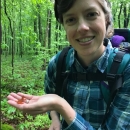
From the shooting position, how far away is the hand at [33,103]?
103 cm

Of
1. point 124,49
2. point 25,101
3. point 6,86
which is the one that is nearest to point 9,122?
point 6,86

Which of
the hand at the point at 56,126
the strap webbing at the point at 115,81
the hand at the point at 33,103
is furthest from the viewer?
the hand at the point at 56,126

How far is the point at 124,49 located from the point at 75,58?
1.22 ft

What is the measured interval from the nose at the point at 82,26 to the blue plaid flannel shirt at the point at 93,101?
256 mm

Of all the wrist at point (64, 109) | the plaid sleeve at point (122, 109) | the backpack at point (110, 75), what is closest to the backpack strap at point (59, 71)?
the backpack at point (110, 75)

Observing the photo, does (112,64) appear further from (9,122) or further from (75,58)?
(9,122)

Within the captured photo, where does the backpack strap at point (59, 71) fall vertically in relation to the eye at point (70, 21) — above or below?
below

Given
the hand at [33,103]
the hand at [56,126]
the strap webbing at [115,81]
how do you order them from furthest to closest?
the hand at [56,126], the strap webbing at [115,81], the hand at [33,103]

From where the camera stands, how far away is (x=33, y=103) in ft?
3.38

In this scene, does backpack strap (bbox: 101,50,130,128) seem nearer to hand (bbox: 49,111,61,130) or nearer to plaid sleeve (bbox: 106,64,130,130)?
plaid sleeve (bbox: 106,64,130,130)

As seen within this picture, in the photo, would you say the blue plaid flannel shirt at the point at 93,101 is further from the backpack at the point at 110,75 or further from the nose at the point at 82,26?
the nose at the point at 82,26

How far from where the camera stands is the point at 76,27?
122 cm

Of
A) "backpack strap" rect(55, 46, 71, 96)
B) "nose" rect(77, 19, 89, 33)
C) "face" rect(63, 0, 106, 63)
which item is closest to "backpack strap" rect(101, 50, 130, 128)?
"face" rect(63, 0, 106, 63)

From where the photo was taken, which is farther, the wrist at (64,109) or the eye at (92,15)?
the eye at (92,15)
